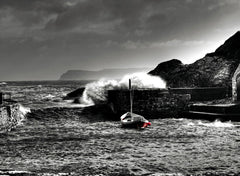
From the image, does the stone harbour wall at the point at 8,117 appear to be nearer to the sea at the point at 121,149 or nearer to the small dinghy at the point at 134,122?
the sea at the point at 121,149

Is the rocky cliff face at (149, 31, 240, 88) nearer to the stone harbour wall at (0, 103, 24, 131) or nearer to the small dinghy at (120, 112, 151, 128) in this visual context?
the small dinghy at (120, 112, 151, 128)

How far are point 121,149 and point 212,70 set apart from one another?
86.8 ft

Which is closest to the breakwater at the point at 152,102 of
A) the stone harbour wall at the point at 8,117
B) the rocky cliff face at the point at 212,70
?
the stone harbour wall at the point at 8,117

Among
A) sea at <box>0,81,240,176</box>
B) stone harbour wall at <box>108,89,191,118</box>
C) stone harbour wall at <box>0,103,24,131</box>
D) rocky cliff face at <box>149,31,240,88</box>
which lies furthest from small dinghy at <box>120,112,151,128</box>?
rocky cliff face at <box>149,31,240,88</box>

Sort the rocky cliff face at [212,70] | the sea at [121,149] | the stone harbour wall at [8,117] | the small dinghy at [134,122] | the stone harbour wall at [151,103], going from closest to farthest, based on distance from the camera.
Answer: the sea at [121,149] < the stone harbour wall at [8,117] < the small dinghy at [134,122] < the stone harbour wall at [151,103] < the rocky cliff face at [212,70]

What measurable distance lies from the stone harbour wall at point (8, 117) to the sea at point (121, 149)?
37cm

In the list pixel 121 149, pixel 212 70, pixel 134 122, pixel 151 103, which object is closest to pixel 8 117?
pixel 134 122

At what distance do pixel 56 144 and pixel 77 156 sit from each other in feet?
7.87

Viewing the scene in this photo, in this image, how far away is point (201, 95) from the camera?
25672mm

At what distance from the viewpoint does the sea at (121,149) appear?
811cm

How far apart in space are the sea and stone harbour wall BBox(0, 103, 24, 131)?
0.37 meters

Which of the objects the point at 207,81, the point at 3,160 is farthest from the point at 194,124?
the point at 207,81

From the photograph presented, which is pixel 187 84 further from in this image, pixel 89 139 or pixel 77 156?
pixel 77 156

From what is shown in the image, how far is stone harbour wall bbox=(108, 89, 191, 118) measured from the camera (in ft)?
65.3
